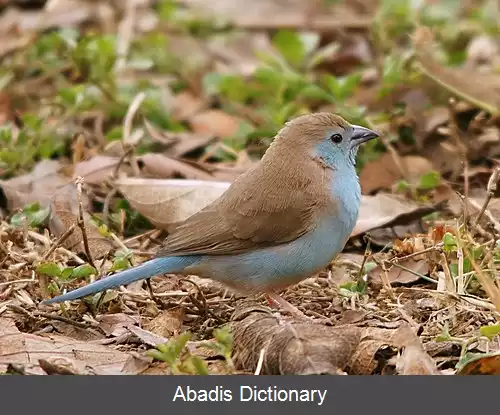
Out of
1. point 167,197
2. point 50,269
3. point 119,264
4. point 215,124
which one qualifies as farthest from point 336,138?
point 215,124

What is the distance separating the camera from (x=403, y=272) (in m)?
5.04

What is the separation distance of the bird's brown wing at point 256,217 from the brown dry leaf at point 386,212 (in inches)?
28.0

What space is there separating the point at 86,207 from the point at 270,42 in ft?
11.7

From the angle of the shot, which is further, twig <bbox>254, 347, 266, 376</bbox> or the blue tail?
the blue tail

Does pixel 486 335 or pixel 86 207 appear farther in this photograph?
pixel 86 207

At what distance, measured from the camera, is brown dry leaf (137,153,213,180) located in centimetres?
597

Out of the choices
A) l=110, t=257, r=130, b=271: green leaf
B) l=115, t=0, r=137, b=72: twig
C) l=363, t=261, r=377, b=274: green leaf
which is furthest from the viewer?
l=115, t=0, r=137, b=72: twig

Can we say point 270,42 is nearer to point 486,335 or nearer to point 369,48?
Result: point 369,48

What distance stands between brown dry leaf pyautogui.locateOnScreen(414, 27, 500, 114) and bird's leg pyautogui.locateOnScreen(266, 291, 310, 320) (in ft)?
7.32

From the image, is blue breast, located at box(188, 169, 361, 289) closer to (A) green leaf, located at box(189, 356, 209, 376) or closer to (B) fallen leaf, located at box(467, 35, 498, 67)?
(A) green leaf, located at box(189, 356, 209, 376)

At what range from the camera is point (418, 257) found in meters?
4.97

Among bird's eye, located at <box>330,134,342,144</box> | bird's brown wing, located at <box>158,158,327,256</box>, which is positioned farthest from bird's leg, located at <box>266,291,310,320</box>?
bird's eye, located at <box>330,134,342,144</box>

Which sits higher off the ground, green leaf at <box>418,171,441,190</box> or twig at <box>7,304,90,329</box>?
twig at <box>7,304,90,329</box>

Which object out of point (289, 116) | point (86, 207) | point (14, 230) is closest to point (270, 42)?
point (289, 116)
